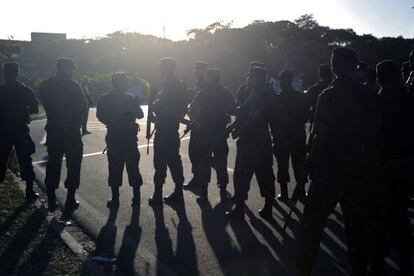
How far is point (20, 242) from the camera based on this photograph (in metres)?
5.28

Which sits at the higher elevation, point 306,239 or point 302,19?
point 302,19

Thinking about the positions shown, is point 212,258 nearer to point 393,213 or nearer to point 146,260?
point 146,260

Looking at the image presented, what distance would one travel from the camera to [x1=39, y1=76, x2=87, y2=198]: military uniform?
669cm

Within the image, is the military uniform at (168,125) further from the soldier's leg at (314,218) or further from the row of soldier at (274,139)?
the soldier's leg at (314,218)

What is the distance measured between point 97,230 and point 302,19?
6649 centimetres

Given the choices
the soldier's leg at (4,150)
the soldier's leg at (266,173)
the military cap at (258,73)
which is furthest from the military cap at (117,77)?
the soldier's leg at (266,173)

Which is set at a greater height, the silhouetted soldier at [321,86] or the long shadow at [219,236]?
the silhouetted soldier at [321,86]

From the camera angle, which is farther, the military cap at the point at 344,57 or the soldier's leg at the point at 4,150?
the soldier's leg at the point at 4,150

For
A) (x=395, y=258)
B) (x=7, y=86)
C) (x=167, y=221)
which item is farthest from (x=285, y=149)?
(x=7, y=86)

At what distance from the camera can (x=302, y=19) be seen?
2704 inches

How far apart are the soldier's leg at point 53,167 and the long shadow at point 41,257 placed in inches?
50.2

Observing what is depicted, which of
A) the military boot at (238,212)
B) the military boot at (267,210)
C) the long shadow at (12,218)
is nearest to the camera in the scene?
the long shadow at (12,218)

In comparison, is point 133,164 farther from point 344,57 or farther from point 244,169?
point 344,57

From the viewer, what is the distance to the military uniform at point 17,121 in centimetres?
698
